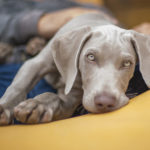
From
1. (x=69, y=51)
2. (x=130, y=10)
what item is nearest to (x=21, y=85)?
(x=69, y=51)

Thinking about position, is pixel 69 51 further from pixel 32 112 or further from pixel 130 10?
pixel 130 10

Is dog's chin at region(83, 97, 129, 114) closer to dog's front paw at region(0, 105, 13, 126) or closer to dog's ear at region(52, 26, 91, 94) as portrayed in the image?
dog's ear at region(52, 26, 91, 94)

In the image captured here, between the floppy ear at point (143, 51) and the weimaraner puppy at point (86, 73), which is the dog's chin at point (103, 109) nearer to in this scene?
the weimaraner puppy at point (86, 73)

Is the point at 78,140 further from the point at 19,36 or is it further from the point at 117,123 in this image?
the point at 19,36

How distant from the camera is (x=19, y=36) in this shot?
3.02 metres

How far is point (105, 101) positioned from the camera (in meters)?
1.37

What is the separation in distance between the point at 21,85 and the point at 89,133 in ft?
2.46

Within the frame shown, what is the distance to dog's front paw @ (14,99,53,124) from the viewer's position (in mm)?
1407

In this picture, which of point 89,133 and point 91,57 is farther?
point 91,57

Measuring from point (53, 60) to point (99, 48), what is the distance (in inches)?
21.3

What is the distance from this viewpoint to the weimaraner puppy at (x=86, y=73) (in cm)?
143

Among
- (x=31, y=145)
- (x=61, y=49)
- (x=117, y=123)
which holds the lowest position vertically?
(x=31, y=145)

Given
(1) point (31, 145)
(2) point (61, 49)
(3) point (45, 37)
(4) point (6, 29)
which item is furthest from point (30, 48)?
(1) point (31, 145)

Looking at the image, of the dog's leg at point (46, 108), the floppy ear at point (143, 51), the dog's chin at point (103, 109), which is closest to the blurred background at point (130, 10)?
the floppy ear at point (143, 51)
